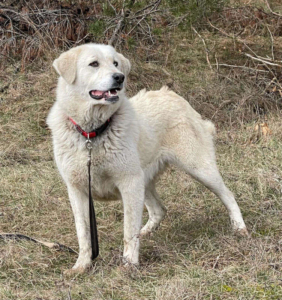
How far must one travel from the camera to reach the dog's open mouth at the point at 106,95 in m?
4.10

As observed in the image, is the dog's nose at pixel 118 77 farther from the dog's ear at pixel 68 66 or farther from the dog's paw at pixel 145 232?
the dog's paw at pixel 145 232

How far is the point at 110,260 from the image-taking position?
4301 millimetres

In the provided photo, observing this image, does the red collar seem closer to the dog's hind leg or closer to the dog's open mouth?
the dog's open mouth

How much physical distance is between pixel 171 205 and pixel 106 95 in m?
1.99

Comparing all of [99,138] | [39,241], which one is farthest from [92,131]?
[39,241]

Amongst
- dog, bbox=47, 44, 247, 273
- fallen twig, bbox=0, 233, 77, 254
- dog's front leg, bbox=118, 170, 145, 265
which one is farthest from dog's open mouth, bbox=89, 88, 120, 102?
fallen twig, bbox=0, 233, 77, 254

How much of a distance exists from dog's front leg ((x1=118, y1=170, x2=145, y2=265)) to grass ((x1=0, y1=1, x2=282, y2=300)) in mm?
128

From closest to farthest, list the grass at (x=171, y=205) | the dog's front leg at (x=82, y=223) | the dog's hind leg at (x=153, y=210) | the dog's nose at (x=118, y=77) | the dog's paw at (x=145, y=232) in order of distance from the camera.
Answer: the grass at (x=171, y=205), the dog's nose at (x=118, y=77), the dog's front leg at (x=82, y=223), the dog's paw at (x=145, y=232), the dog's hind leg at (x=153, y=210)

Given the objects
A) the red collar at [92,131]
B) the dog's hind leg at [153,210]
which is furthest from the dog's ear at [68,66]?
the dog's hind leg at [153,210]

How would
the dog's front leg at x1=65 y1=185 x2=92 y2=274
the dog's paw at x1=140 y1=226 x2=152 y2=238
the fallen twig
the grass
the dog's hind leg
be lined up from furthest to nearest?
the dog's hind leg, the dog's paw at x1=140 y1=226 x2=152 y2=238, the fallen twig, the dog's front leg at x1=65 y1=185 x2=92 y2=274, the grass

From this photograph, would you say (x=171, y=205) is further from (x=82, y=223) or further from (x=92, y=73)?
(x=92, y=73)

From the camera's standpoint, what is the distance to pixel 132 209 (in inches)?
169

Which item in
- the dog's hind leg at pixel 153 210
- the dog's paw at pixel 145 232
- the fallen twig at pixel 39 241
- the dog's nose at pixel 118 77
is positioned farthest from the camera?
the dog's hind leg at pixel 153 210

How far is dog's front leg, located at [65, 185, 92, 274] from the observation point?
14.1 ft
